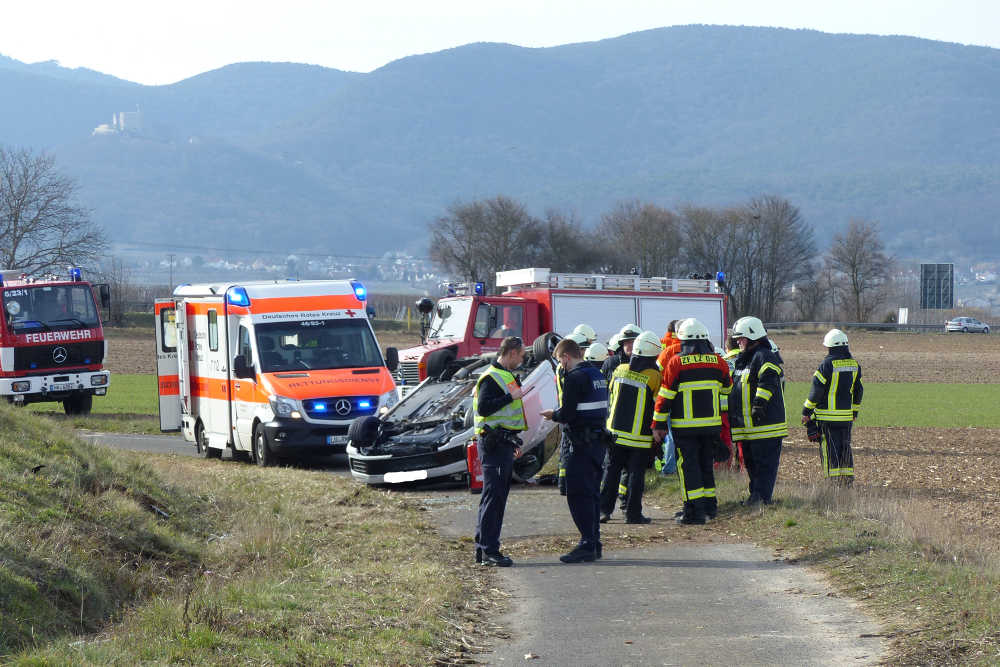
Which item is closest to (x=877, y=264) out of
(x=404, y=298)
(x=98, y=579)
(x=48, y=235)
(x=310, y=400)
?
(x=404, y=298)

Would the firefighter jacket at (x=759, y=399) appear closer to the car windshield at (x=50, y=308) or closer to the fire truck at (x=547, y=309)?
the fire truck at (x=547, y=309)

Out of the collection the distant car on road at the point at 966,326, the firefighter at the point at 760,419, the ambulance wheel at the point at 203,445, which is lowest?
the distant car on road at the point at 966,326

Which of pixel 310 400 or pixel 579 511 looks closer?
pixel 579 511

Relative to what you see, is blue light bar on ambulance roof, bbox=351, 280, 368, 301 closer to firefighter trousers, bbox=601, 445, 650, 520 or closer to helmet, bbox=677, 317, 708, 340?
firefighter trousers, bbox=601, 445, 650, 520

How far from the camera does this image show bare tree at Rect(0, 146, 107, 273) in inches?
2635

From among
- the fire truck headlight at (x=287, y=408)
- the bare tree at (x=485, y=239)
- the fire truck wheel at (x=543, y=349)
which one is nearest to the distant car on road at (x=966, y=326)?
the bare tree at (x=485, y=239)

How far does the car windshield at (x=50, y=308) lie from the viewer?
26.5 metres

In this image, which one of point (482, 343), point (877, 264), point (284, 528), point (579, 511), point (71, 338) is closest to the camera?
point (579, 511)

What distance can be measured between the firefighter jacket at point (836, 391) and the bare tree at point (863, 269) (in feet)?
306

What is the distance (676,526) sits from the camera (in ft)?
38.5

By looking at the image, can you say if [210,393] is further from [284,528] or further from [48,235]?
[48,235]

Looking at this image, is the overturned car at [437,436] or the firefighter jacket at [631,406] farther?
the overturned car at [437,436]

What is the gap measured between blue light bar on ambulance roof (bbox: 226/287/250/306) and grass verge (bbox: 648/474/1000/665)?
724 cm

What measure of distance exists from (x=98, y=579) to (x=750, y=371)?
648 centimetres
